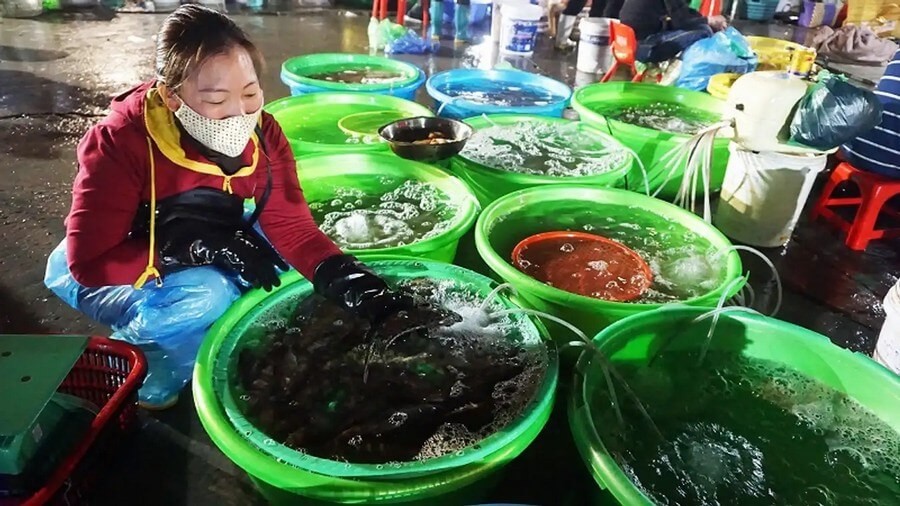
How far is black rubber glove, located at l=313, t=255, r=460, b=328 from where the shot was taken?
1.85m

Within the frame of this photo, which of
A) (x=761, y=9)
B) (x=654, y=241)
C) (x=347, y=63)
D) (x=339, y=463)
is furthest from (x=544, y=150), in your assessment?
(x=761, y=9)

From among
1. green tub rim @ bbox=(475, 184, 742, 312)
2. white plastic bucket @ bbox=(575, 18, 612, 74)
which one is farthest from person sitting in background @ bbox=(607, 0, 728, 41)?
green tub rim @ bbox=(475, 184, 742, 312)

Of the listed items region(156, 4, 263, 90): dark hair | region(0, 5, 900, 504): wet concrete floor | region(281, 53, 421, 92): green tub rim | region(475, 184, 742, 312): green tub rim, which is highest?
region(156, 4, 263, 90): dark hair

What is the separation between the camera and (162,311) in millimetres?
1985

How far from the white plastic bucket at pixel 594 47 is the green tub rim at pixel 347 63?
250 centimetres

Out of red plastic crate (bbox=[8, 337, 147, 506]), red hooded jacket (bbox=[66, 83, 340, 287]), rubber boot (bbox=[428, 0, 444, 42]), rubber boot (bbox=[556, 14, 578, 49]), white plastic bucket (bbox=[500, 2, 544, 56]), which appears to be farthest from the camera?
rubber boot (bbox=[556, 14, 578, 49])

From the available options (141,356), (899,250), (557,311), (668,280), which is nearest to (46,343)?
(141,356)

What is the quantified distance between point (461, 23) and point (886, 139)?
16.9 feet

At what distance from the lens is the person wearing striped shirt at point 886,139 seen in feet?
10.3

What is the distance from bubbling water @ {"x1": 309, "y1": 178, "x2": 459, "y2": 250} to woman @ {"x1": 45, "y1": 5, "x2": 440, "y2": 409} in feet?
1.58

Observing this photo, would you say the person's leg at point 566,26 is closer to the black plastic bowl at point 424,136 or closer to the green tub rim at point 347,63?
the green tub rim at point 347,63

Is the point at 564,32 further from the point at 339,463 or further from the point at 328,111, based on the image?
the point at 339,463

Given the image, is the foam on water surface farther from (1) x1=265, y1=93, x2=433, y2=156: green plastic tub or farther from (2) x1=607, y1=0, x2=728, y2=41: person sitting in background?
(2) x1=607, y1=0, x2=728, y2=41: person sitting in background

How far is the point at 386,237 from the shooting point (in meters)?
2.65
